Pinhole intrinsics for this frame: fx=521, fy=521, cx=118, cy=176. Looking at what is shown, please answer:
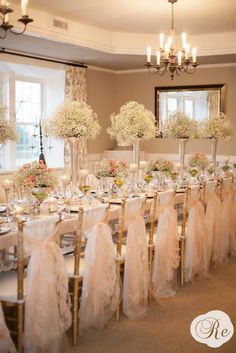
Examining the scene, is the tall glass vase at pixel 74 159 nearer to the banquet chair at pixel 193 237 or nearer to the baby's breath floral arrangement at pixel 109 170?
the baby's breath floral arrangement at pixel 109 170

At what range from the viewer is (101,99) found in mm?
10758

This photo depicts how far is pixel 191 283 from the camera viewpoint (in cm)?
545

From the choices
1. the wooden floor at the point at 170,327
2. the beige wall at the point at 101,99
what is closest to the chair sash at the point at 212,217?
the wooden floor at the point at 170,327

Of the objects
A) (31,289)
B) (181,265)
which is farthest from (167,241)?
(31,289)

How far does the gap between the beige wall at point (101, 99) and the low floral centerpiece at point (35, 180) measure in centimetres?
601

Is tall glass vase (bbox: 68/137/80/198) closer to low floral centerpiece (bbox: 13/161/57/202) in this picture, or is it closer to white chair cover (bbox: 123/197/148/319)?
low floral centerpiece (bbox: 13/161/57/202)

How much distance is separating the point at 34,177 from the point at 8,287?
45.7 inches

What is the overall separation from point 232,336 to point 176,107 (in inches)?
282

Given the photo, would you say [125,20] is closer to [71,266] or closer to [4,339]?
[71,266]

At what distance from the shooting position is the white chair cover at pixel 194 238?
5.41 meters

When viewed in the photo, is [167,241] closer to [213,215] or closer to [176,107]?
[213,215]

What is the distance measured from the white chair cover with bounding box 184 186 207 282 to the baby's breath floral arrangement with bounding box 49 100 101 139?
4.16ft

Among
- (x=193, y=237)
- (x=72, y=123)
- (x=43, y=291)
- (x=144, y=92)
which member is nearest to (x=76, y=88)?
(x=144, y=92)

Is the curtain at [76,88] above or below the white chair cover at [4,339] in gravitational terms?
above
